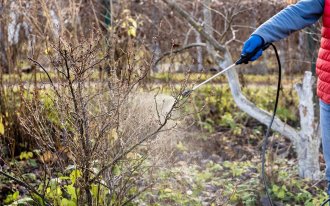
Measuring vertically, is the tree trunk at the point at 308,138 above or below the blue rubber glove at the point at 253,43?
below

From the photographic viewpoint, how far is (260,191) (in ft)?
18.3

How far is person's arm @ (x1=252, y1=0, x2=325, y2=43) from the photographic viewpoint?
3.92m

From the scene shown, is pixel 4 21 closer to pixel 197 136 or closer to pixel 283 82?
pixel 197 136

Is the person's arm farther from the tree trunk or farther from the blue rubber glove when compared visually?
the tree trunk

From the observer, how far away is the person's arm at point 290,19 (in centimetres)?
392

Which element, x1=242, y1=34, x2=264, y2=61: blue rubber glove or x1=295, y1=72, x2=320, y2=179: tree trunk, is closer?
x1=242, y1=34, x2=264, y2=61: blue rubber glove

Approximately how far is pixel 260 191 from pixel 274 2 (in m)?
2.41

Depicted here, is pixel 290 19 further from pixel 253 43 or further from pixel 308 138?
pixel 308 138

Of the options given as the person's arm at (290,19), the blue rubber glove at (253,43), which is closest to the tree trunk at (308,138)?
the person's arm at (290,19)

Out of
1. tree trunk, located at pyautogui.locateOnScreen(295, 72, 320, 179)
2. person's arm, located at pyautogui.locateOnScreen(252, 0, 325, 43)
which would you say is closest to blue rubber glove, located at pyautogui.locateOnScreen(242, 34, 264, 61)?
person's arm, located at pyautogui.locateOnScreen(252, 0, 325, 43)

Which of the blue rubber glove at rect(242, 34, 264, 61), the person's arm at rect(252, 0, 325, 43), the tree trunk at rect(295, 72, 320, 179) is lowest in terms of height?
the tree trunk at rect(295, 72, 320, 179)

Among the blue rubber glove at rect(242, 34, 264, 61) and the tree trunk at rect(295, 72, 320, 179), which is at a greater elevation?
the blue rubber glove at rect(242, 34, 264, 61)

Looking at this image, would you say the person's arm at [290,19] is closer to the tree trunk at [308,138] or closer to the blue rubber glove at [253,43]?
the blue rubber glove at [253,43]

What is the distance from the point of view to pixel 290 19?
3.94m
